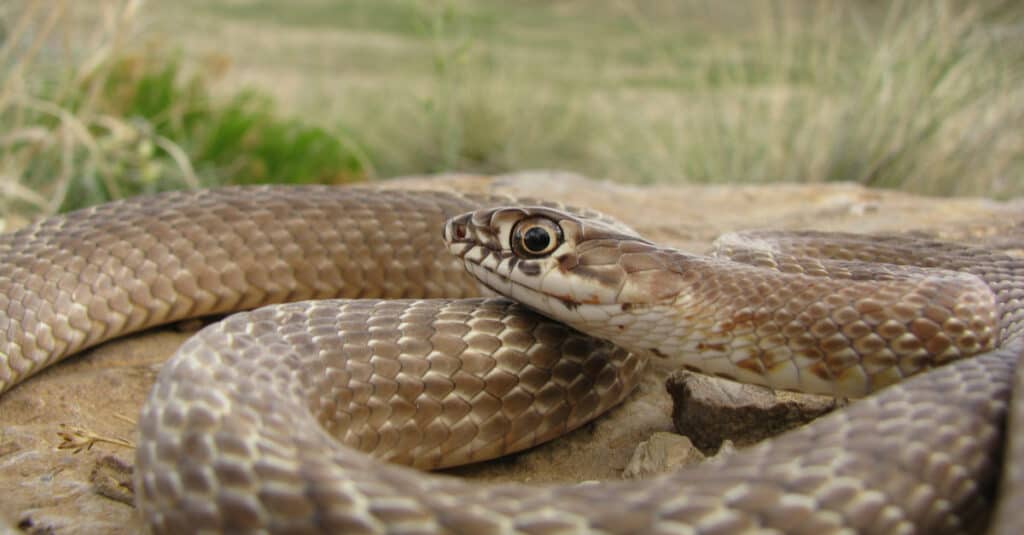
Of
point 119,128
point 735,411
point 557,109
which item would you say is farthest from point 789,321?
point 557,109

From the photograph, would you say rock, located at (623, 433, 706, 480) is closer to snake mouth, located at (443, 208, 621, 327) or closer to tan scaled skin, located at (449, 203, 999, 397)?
tan scaled skin, located at (449, 203, 999, 397)

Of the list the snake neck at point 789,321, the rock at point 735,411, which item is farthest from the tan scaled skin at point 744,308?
the rock at point 735,411

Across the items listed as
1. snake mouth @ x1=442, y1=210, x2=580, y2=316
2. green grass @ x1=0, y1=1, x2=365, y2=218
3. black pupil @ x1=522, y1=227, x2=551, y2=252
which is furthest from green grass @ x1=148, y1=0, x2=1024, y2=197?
black pupil @ x1=522, y1=227, x2=551, y2=252

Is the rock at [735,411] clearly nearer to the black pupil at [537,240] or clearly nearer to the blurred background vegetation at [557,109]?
the black pupil at [537,240]

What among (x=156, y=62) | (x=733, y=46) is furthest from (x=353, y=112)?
(x=733, y=46)

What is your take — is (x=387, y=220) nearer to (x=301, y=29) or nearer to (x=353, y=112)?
(x=353, y=112)

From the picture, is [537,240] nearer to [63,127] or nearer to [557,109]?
[63,127]

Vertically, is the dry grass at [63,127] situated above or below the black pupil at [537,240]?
below
